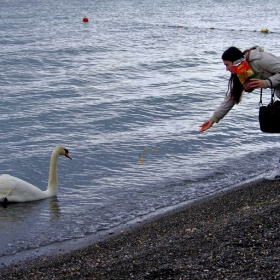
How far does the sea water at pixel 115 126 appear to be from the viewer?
9.08 metres

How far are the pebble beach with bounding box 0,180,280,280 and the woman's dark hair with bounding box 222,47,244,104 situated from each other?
1.41 m

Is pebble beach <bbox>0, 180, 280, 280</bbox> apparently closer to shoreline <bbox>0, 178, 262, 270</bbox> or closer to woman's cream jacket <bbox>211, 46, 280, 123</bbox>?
shoreline <bbox>0, 178, 262, 270</bbox>

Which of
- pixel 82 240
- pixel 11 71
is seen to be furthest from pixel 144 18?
pixel 82 240

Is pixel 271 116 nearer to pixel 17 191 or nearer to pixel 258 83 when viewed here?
pixel 258 83

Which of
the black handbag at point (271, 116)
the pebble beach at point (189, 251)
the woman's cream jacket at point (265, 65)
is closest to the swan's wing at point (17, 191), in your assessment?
the pebble beach at point (189, 251)

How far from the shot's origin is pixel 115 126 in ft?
46.7

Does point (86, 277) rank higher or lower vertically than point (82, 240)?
higher

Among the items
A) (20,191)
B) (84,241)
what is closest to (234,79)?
(84,241)

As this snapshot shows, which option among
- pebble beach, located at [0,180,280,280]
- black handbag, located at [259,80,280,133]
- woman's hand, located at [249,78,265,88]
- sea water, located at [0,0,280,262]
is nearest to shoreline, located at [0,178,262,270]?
sea water, located at [0,0,280,262]

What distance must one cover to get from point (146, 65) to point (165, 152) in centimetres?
1160

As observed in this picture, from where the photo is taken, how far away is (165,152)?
12.1 meters

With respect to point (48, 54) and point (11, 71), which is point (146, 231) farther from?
point (48, 54)

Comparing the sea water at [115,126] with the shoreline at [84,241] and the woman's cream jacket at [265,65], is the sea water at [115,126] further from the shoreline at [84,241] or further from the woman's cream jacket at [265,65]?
the woman's cream jacket at [265,65]

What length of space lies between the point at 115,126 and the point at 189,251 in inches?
342
